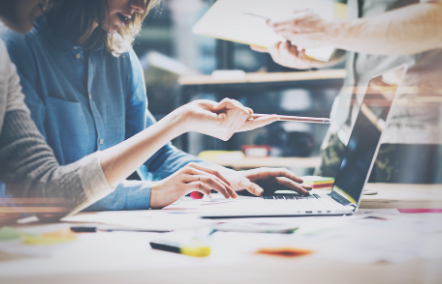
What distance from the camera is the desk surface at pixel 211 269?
1.47 feet

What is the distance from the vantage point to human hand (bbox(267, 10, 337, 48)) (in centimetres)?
86

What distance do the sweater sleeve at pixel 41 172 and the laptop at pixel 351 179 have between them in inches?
11.4

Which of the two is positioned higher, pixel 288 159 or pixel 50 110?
pixel 50 110

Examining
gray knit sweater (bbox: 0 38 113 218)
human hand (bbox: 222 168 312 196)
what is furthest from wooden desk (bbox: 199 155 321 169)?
gray knit sweater (bbox: 0 38 113 218)

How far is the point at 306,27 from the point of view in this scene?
0.87m

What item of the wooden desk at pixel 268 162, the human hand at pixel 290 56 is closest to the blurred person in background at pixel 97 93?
the wooden desk at pixel 268 162

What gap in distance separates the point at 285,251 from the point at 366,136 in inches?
17.3

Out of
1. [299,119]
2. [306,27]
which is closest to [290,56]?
[306,27]

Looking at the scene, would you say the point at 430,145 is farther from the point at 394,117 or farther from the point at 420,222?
the point at 420,222

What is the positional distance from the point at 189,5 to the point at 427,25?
72 cm

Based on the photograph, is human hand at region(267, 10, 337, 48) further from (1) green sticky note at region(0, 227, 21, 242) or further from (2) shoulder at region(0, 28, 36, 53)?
(1) green sticky note at region(0, 227, 21, 242)

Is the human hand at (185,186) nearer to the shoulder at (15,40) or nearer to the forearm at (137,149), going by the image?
the forearm at (137,149)

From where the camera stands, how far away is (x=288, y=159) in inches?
50.8

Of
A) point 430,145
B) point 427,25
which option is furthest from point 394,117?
point 427,25
